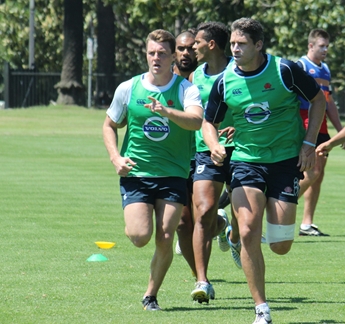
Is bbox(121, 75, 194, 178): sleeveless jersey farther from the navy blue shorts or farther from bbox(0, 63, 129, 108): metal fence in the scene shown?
bbox(0, 63, 129, 108): metal fence

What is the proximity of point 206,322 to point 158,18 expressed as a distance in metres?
28.5

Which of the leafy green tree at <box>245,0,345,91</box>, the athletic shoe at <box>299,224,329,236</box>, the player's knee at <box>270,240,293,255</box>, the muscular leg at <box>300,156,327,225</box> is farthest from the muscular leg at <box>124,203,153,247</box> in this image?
the leafy green tree at <box>245,0,345,91</box>

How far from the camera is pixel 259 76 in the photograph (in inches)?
262

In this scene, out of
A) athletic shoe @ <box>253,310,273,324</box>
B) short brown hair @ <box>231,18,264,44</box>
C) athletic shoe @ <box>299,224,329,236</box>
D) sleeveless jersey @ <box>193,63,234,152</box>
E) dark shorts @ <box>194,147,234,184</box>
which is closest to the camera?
athletic shoe @ <box>253,310,273,324</box>

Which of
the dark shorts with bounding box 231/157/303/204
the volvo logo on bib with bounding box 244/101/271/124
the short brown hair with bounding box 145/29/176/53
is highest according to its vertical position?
the short brown hair with bounding box 145/29/176/53

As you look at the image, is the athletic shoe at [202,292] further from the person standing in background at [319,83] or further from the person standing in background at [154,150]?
the person standing in background at [319,83]

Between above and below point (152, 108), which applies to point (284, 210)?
below

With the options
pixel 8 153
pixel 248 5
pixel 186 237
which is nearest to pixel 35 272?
pixel 186 237

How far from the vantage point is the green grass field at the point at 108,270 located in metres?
A: 6.88

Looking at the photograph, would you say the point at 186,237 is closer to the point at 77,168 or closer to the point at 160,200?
the point at 160,200

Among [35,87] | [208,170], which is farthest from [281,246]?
[35,87]

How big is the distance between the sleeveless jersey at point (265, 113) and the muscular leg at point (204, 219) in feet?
3.96

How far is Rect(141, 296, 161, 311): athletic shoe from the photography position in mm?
6945

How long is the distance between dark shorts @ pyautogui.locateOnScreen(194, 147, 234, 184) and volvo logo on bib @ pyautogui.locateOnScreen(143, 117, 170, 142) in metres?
1.14
